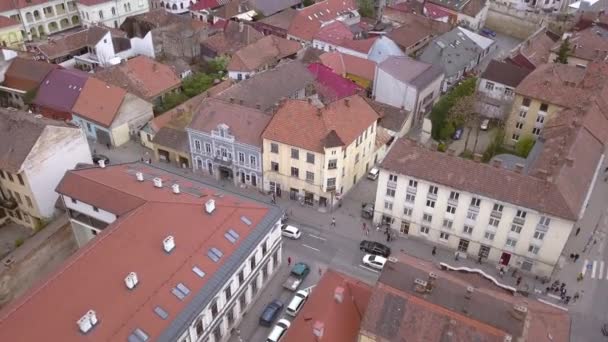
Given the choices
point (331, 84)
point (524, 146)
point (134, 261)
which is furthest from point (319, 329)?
point (331, 84)

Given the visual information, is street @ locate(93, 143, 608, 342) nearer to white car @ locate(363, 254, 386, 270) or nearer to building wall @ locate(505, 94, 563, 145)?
white car @ locate(363, 254, 386, 270)

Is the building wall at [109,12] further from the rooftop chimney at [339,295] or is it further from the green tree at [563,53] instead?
the rooftop chimney at [339,295]

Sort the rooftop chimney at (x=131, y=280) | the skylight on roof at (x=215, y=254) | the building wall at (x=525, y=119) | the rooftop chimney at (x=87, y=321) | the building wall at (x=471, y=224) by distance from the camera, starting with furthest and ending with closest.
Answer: the building wall at (x=525, y=119), the building wall at (x=471, y=224), the skylight on roof at (x=215, y=254), the rooftop chimney at (x=131, y=280), the rooftop chimney at (x=87, y=321)

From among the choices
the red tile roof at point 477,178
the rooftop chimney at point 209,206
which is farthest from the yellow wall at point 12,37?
the red tile roof at point 477,178

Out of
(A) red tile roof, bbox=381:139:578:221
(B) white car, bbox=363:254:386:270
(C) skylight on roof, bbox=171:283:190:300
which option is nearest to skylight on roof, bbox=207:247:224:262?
(C) skylight on roof, bbox=171:283:190:300

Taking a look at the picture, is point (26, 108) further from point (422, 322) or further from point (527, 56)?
Answer: point (527, 56)

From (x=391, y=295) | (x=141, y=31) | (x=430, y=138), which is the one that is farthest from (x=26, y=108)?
(x=391, y=295)

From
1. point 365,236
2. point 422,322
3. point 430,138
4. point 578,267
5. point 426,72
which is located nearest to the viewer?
point 422,322
